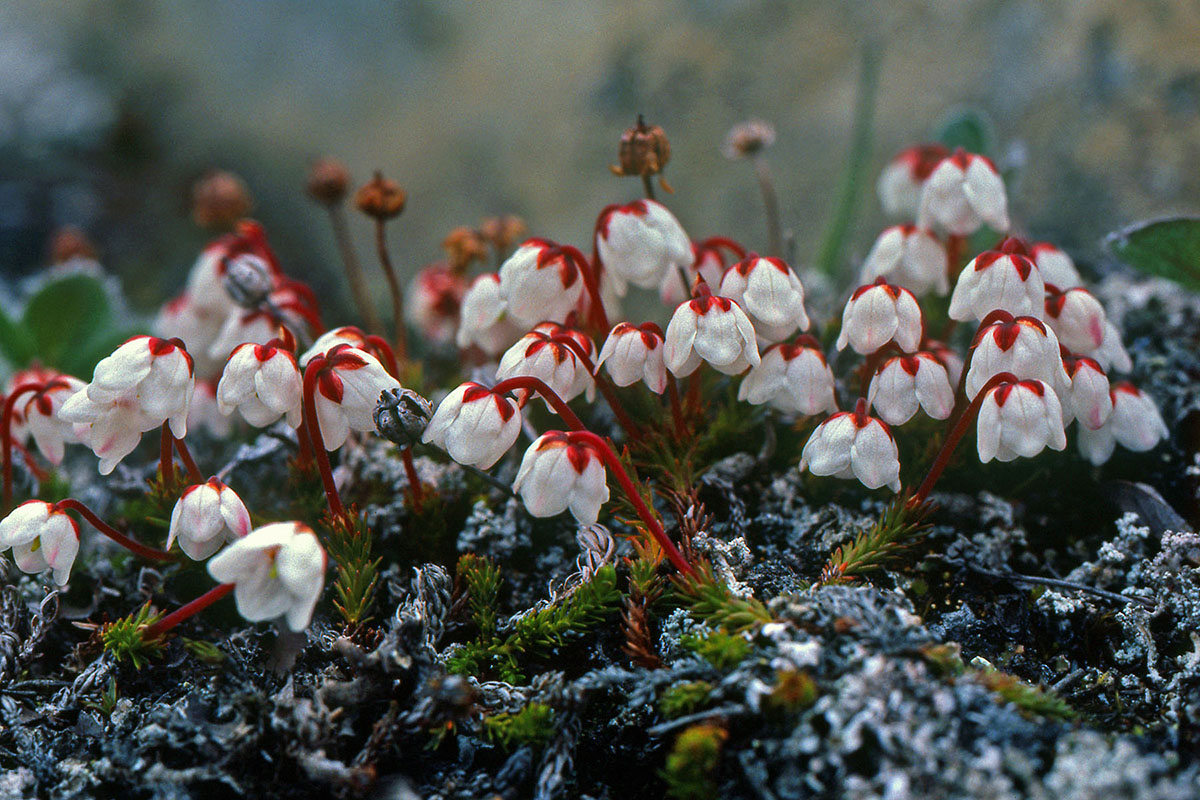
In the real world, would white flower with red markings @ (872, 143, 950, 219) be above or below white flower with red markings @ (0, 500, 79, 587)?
above

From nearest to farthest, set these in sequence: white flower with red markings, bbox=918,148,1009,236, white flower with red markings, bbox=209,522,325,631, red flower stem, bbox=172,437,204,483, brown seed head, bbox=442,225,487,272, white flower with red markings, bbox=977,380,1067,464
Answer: white flower with red markings, bbox=209,522,325,631 → white flower with red markings, bbox=977,380,1067,464 → red flower stem, bbox=172,437,204,483 → white flower with red markings, bbox=918,148,1009,236 → brown seed head, bbox=442,225,487,272

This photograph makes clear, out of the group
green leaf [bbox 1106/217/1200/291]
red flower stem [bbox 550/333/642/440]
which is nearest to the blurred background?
Result: green leaf [bbox 1106/217/1200/291]

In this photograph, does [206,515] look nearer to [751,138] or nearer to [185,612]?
[185,612]

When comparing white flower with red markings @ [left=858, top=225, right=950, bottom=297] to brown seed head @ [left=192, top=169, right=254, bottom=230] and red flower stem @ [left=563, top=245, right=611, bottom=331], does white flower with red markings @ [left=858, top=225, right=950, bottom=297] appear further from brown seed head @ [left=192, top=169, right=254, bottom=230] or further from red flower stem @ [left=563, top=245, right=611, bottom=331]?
brown seed head @ [left=192, top=169, right=254, bottom=230]

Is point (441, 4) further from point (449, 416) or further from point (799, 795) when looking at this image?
point (799, 795)

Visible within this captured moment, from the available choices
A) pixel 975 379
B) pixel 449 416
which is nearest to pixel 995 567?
pixel 975 379

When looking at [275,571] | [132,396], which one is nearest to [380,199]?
[132,396]
